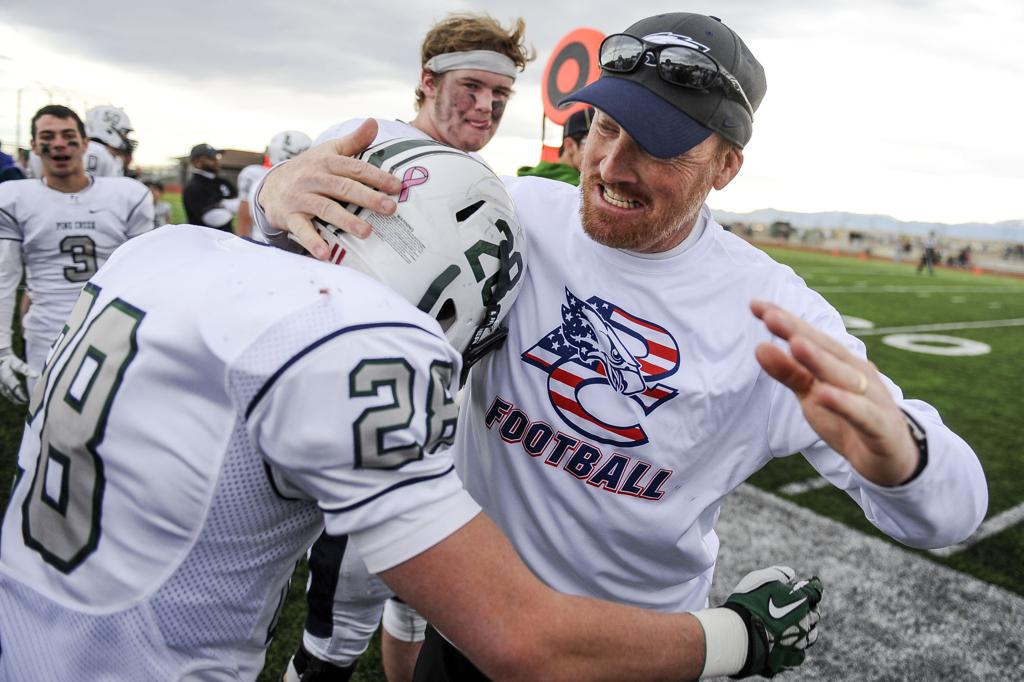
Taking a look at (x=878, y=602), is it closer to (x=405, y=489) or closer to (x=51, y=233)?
(x=405, y=489)

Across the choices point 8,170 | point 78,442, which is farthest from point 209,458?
point 8,170

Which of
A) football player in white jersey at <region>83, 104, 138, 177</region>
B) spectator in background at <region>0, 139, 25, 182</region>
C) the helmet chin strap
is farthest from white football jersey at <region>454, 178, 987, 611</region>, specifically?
football player in white jersey at <region>83, 104, 138, 177</region>

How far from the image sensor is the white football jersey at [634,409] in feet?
5.86

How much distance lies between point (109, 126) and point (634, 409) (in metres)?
8.55

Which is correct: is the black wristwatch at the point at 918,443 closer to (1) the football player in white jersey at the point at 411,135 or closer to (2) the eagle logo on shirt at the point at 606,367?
(2) the eagle logo on shirt at the point at 606,367

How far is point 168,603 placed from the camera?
1.16 meters

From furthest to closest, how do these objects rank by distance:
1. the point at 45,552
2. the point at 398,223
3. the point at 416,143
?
the point at 416,143 → the point at 398,223 → the point at 45,552

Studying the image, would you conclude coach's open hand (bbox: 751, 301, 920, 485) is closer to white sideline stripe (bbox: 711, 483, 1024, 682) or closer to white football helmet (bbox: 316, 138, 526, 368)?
white football helmet (bbox: 316, 138, 526, 368)

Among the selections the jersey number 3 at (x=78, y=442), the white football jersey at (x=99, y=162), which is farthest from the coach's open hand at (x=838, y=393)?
the white football jersey at (x=99, y=162)

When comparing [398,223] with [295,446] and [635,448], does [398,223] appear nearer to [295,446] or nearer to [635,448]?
[295,446]

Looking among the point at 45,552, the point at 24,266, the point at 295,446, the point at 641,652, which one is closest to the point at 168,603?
the point at 45,552

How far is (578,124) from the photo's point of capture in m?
4.66

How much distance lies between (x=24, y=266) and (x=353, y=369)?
4.92 m

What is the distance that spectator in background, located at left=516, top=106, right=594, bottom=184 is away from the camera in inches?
175
